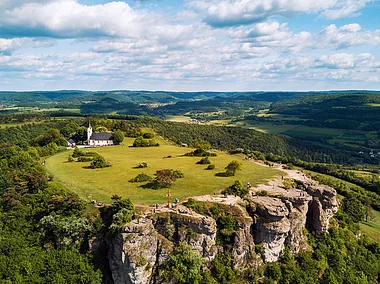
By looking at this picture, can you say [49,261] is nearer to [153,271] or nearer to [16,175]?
[153,271]

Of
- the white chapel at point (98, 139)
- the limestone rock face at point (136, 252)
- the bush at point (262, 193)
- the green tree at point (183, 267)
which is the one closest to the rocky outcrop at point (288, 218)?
the bush at point (262, 193)

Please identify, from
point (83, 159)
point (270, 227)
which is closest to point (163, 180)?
point (270, 227)

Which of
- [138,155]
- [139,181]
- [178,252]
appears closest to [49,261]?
[178,252]

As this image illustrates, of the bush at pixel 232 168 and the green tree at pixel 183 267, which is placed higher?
the bush at pixel 232 168

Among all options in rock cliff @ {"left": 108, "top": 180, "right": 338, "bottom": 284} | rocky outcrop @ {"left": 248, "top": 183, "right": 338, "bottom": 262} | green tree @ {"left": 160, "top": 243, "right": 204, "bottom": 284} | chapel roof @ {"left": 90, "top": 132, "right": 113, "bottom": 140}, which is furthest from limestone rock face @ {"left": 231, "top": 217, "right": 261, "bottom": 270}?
chapel roof @ {"left": 90, "top": 132, "right": 113, "bottom": 140}

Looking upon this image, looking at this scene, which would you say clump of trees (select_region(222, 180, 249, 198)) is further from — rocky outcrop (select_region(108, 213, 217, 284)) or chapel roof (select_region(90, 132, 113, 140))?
chapel roof (select_region(90, 132, 113, 140))

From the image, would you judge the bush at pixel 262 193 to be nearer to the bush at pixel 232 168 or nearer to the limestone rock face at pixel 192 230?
the bush at pixel 232 168
